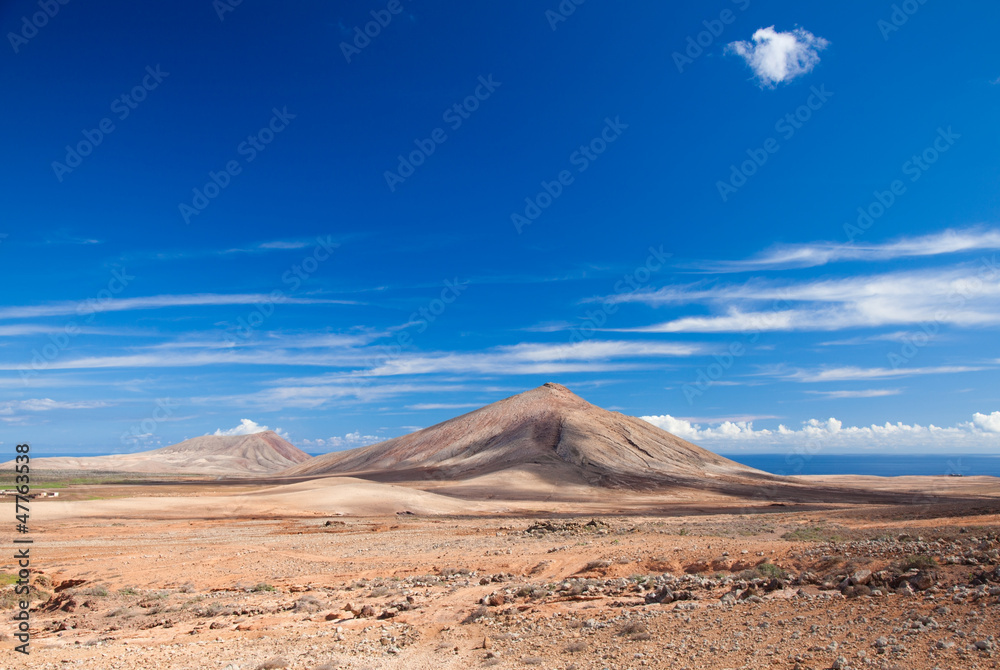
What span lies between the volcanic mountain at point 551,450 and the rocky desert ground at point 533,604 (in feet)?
191

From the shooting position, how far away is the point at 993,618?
27.4ft

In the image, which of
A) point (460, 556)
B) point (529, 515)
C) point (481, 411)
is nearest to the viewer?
point (460, 556)

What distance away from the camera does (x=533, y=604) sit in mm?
12617

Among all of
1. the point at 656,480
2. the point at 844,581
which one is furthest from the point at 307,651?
the point at 656,480

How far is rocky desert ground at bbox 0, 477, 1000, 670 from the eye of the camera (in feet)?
29.3

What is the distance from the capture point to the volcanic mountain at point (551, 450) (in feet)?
270

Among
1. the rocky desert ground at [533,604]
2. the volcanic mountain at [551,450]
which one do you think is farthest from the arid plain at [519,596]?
the volcanic mountain at [551,450]

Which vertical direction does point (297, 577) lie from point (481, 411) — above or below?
below

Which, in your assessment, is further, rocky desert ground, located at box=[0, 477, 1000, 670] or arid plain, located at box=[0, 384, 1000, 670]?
arid plain, located at box=[0, 384, 1000, 670]

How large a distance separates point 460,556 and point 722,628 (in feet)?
42.6

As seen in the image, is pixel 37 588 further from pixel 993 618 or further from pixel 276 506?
pixel 276 506

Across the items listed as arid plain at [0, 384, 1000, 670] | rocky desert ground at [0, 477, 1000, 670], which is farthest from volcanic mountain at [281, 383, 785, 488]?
rocky desert ground at [0, 477, 1000, 670]

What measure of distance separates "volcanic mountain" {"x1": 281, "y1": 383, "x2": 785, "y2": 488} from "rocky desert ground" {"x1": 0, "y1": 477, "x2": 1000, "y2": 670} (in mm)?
58198

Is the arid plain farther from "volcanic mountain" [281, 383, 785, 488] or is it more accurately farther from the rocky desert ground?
"volcanic mountain" [281, 383, 785, 488]
